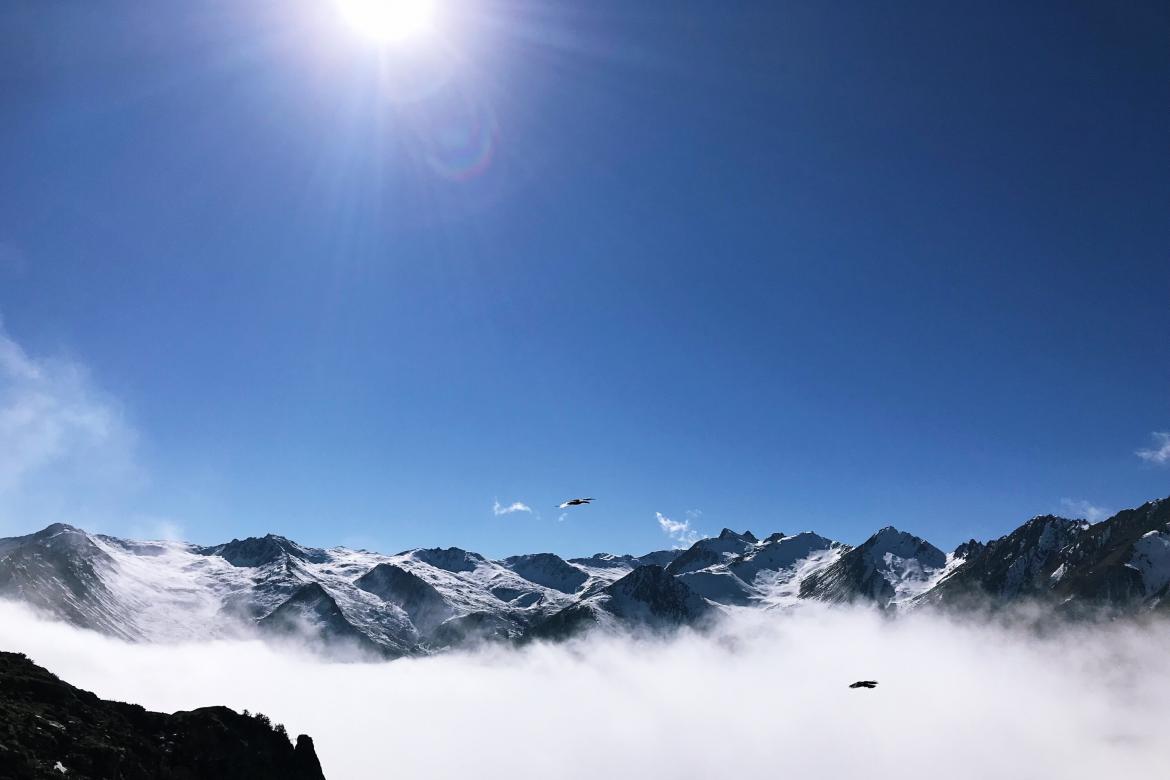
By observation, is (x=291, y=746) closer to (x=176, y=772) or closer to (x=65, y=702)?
(x=176, y=772)

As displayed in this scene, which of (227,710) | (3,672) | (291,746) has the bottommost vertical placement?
(291,746)

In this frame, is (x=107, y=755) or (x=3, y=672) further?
(x=3, y=672)

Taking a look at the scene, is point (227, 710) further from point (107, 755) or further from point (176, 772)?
point (107, 755)

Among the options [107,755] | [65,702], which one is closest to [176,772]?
[107,755]

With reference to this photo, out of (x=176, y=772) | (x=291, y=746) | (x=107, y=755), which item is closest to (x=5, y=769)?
(x=107, y=755)

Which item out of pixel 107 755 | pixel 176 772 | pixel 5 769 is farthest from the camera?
pixel 176 772

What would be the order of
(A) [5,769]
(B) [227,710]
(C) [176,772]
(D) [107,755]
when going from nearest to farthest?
(A) [5,769]
(D) [107,755]
(C) [176,772]
(B) [227,710]

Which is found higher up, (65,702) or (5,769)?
(65,702)
